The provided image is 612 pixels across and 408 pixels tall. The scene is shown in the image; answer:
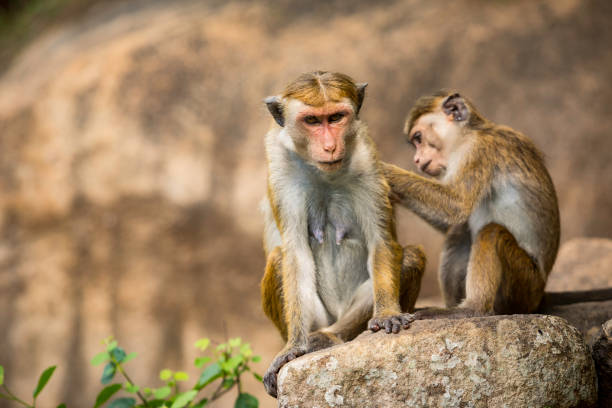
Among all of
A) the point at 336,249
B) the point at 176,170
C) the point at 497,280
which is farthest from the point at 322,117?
the point at 176,170

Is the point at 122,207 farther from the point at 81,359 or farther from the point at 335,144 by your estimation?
the point at 335,144

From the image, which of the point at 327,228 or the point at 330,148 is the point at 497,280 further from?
the point at 330,148

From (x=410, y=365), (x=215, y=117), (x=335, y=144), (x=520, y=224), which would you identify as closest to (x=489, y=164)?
(x=520, y=224)

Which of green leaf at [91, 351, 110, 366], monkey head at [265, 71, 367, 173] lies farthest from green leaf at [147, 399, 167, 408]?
monkey head at [265, 71, 367, 173]

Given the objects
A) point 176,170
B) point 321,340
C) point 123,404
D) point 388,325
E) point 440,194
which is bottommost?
point 123,404

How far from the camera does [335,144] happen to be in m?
4.40

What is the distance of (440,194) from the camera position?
5738 millimetres

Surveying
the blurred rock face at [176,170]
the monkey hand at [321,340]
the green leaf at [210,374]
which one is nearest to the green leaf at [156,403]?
the green leaf at [210,374]

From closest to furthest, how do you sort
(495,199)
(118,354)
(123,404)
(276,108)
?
(276,108) < (123,404) < (118,354) < (495,199)

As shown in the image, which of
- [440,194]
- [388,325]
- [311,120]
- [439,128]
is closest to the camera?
[388,325]

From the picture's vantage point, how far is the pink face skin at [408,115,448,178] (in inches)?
241

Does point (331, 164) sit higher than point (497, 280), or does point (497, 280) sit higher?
point (331, 164)

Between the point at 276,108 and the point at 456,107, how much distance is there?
2.08m

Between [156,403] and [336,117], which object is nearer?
[336,117]
